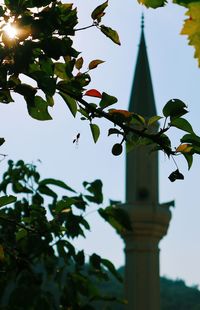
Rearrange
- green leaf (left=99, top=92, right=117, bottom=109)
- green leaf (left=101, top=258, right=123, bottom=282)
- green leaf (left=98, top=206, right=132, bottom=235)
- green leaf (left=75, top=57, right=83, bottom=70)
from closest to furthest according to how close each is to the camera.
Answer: green leaf (left=99, top=92, right=117, bottom=109) < green leaf (left=75, top=57, right=83, bottom=70) < green leaf (left=101, top=258, right=123, bottom=282) < green leaf (left=98, top=206, right=132, bottom=235)

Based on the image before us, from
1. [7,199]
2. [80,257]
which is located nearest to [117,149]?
[7,199]

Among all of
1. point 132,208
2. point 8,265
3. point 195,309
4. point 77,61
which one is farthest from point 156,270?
point 195,309

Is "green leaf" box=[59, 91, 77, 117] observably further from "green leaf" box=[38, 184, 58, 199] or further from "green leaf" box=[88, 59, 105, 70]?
"green leaf" box=[38, 184, 58, 199]

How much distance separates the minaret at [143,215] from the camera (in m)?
19.7

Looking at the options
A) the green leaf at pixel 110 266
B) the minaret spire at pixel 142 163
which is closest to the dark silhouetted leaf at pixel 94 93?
the green leaf at pixel 110 266

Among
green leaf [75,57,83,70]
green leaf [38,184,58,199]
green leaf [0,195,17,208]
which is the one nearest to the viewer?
green leaf [75,57,83,70]

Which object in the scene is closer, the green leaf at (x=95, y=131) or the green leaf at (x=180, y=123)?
the green leaf at (x=180, y=123)

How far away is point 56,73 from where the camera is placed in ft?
5.78

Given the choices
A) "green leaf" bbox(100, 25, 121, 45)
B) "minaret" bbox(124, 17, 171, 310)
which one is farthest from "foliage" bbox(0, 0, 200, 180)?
"minaret" bbox(124, 17, 171, 310)

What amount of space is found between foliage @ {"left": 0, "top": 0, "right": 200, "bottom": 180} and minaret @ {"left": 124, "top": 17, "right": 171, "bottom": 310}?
17.9 metres

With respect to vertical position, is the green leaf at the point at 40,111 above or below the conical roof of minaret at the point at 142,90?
below

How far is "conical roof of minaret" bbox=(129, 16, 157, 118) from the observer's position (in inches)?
802

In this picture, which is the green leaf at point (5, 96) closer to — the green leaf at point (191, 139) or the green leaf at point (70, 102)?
the green leaf at point (70, 102)

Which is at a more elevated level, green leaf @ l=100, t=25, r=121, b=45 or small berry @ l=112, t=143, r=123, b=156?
green leaf @ l=100, t=25, r=121, b=45
